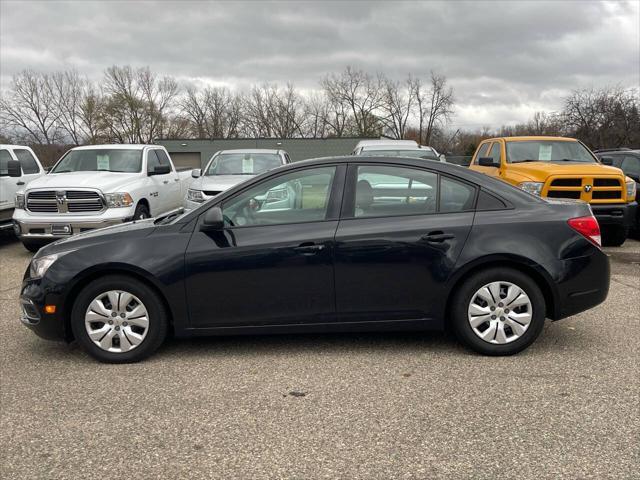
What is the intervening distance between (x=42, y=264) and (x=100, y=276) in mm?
487

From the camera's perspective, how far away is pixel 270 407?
10.7 feet

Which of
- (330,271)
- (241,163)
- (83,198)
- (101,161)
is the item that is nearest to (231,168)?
(241,163)

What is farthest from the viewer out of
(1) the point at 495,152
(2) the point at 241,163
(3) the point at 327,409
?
(2) the point at 241,163

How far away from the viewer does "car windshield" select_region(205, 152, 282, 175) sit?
415 inches

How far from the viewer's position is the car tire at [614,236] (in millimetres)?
8875

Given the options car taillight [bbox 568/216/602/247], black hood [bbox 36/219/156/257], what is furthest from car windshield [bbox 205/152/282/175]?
car taillight [bbox 568/216/602/247]

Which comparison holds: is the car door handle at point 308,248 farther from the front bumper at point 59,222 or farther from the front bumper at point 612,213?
the front bumper at point 612,213

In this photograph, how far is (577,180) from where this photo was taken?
27.2 ft

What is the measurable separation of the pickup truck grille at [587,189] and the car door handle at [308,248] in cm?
563

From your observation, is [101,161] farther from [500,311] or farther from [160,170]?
[500,311]

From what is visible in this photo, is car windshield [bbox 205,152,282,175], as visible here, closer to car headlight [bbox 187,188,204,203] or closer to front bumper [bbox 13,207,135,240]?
car headlight [bbox 187,188,204,203]

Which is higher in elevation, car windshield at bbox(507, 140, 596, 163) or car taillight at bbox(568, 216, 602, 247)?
car windshield at bbox(507, 140, 596, 163)

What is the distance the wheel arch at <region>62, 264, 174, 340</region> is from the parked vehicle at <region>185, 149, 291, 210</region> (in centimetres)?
559

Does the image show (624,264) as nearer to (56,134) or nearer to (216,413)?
(216,413)
